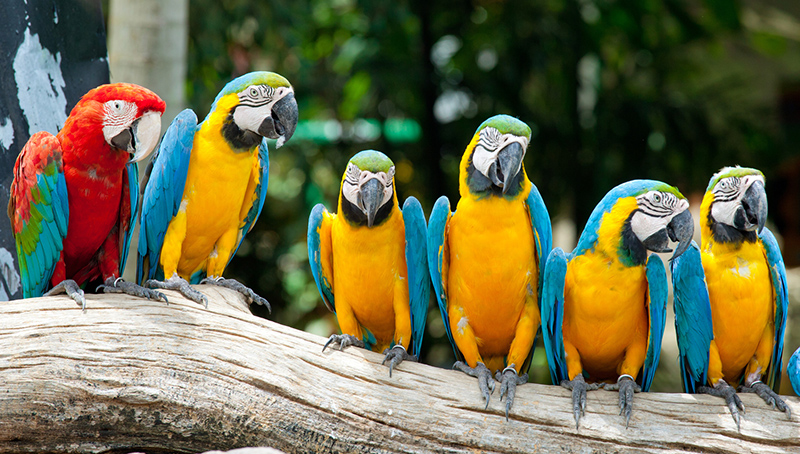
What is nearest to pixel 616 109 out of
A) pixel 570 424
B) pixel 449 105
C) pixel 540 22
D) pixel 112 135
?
pixel 540 22

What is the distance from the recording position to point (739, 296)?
2686 millimetres

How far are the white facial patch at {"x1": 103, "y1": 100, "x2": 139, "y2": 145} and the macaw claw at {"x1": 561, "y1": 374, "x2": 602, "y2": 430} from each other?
207 cm

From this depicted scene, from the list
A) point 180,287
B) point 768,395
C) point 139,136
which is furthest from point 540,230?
point 139,136

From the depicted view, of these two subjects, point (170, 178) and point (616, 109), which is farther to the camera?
point (616, 109)

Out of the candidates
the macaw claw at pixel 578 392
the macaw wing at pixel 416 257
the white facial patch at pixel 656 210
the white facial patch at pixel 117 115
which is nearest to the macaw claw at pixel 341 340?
the macaw wing at pixel 416 257

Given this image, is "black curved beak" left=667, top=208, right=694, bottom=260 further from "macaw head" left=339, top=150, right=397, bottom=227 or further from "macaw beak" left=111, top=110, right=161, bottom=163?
"macaw beak" left=111, top=110, right=161, bottom=163

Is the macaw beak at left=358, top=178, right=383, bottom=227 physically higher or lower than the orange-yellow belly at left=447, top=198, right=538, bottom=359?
higher

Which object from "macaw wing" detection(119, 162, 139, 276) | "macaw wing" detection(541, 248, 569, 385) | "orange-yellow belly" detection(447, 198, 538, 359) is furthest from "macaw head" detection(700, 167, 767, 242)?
"macaw wing" detection(119, 162, 139, 276)

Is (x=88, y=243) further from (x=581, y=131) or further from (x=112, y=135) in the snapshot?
(x=581, y=131)

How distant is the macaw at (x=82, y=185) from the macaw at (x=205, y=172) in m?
0.13

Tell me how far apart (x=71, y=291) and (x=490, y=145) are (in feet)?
5.84

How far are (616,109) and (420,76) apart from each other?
1846mm

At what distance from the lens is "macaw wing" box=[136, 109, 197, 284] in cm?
278

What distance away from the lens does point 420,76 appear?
226 inches
